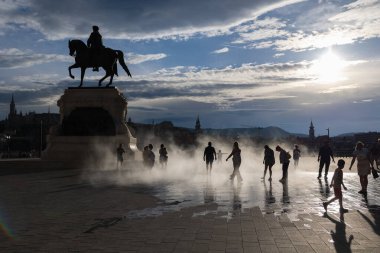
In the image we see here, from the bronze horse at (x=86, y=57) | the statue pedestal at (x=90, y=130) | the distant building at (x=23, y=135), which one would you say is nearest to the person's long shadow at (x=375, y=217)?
the statue pedestal at (x=90, y=130)

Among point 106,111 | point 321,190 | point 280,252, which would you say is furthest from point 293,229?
point 106,111

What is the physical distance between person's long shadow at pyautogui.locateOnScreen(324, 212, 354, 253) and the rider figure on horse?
2134cm

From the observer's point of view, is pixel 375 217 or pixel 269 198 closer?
pixel 375 217

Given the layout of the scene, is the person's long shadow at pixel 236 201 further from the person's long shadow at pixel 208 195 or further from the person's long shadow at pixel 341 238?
the person's long shadow at pixel 341 238

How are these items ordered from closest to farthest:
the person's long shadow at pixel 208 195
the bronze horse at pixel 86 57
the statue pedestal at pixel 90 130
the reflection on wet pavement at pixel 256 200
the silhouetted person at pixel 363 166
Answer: the reflection on wet pavement at pixel 256 200
the person's long shadow at pixel 208 195
the silhouetted person at pixel 363 166
the statue pedestal at pixel 90 130
the bronze horse at pixel 86 57

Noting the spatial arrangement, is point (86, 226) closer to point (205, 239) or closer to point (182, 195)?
point (205, 239)

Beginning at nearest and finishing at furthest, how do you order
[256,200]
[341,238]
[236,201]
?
[341,238], [236,201], [256,200]

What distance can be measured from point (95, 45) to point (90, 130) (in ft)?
17.2

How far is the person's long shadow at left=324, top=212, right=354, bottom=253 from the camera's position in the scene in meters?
5.88

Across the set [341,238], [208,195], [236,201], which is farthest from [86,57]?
[341,238]

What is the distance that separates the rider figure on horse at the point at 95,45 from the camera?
26422mm

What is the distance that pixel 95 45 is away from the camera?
87.5 ft

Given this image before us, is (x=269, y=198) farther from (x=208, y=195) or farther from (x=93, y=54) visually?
(x=93, y=54)

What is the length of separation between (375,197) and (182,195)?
5.25 meters
